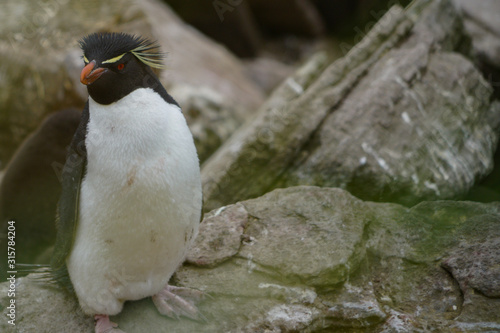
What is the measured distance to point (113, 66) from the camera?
95.4 inches

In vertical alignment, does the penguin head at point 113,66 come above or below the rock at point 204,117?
above

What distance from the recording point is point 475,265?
2.67 metres

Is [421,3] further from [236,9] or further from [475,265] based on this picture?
[236,9]

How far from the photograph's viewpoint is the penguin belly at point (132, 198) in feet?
8.05

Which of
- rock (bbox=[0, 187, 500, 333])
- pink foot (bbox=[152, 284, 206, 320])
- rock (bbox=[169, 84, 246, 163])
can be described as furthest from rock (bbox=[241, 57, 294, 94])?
pink foot (bbox=[152, 284, 206, 320])

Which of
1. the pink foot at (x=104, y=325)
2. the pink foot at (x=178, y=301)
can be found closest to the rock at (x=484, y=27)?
the pink foot at (x=178, y=301)

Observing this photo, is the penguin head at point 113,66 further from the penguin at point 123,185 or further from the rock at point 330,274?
the rock at point 330,274

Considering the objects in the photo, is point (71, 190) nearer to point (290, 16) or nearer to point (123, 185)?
point (123, 185)

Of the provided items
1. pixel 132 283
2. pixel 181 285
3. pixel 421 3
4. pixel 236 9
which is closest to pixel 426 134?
pixel 421 3

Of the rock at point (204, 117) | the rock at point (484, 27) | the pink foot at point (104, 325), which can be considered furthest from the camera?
the rock at point (204, 117)

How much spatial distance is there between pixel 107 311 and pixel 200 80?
3.61 m

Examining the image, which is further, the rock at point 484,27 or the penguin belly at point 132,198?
the rock at point 484,27

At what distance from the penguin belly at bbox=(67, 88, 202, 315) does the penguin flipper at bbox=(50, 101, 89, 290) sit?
28mm

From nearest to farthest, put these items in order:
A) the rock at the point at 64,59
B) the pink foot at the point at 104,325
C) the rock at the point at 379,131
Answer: the pink foot at the point at 104,325 → the rock at the point at 379,131 → the rock at the point at 64,59
